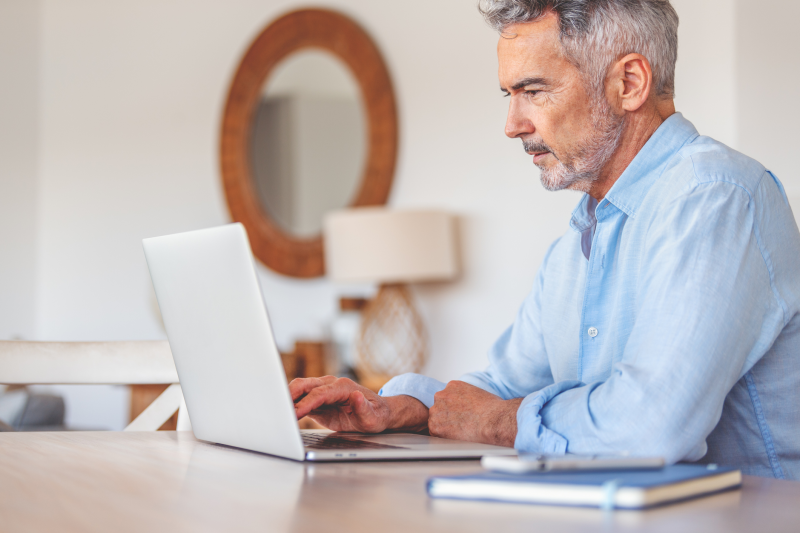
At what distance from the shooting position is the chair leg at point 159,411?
4.73 feet

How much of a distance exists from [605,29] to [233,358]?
2.48 feet

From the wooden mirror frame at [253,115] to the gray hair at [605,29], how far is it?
2256 mm

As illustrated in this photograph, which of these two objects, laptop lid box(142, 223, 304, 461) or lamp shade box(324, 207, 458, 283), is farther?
lamp shade box(324, 207, 458, 283)

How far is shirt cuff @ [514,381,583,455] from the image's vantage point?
0.91 meters

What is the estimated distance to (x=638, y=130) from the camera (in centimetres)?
127

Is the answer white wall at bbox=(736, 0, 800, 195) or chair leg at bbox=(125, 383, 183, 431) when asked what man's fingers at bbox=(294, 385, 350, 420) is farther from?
white wall at bbox=(736, 0, 800, 195)

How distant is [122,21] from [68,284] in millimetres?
1641

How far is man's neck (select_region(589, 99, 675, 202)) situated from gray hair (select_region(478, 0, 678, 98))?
0.12 feet

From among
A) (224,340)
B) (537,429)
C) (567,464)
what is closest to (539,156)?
(537,429)

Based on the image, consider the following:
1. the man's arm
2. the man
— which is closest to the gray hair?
the man

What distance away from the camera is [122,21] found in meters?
4.78

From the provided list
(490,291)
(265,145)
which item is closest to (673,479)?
(490,291)

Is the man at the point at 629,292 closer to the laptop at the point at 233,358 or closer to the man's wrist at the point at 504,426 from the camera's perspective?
the man's wrist at the point at 504,426

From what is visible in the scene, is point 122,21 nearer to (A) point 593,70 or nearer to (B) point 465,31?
(B) point 465,31
